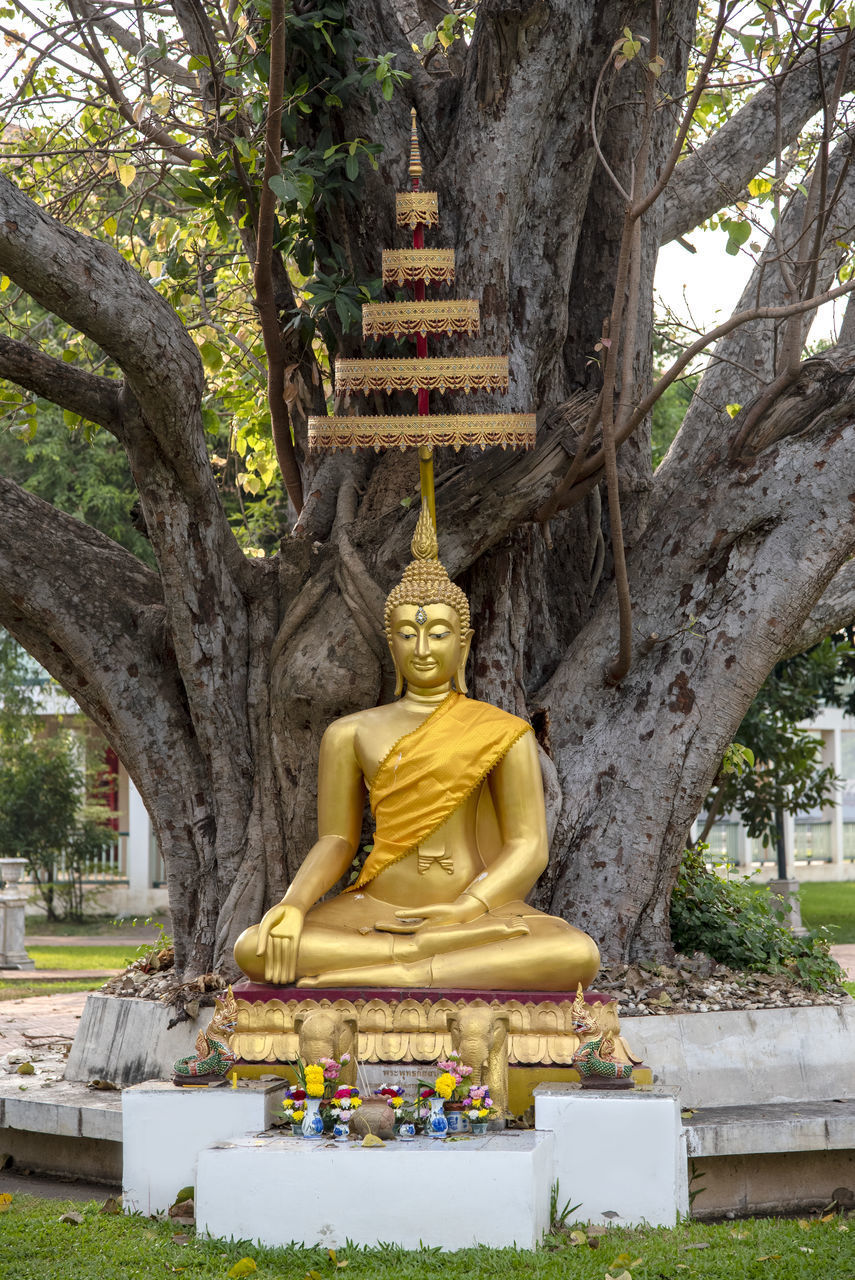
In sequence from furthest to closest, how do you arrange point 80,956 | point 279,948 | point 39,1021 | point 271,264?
point 80,956 < point 39,1021 < point 271,264 < point 279,948

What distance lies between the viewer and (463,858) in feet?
18.8

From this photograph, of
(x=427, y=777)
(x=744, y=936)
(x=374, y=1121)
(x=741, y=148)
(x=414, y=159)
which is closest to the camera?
(x=374, y=1121)

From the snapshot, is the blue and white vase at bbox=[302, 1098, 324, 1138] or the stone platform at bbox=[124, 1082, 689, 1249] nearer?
the stone platform at bbox=[124, 1082, 689, 1249]

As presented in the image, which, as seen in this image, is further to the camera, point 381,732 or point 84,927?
point 84,927

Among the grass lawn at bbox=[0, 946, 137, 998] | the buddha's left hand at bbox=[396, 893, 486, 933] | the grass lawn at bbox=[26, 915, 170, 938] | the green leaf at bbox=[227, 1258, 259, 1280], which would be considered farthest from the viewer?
the grass lawn at bbox=[26, 915, 170, 938]

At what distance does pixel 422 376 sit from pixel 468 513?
685mm

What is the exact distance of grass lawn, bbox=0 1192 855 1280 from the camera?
4027mm

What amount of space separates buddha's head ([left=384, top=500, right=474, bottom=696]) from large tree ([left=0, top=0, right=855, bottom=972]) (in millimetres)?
295

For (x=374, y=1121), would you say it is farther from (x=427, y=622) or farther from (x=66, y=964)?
(x=66, y=964)

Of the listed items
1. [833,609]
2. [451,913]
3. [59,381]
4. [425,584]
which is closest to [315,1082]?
[451,913]

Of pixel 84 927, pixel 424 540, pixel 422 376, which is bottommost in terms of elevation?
pixel 84 927

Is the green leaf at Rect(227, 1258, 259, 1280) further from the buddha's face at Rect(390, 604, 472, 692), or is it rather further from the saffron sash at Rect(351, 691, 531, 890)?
the buddha's face at Rect(390, 604, 472, 692)

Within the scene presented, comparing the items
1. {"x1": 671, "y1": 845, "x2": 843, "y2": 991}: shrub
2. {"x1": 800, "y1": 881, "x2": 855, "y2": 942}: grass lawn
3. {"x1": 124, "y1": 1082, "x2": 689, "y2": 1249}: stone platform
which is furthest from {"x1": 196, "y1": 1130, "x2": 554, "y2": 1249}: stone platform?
{"x1": 800, "y1": 881, "x2": 855, "y2": 942}: grass lawn

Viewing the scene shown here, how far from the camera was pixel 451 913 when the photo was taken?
541 centimetres
